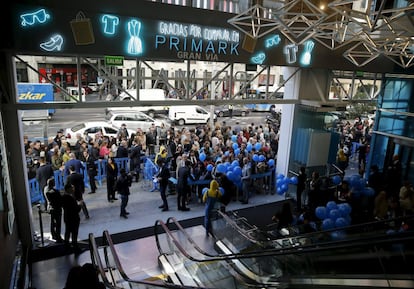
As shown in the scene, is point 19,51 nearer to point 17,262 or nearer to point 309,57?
point 17,262

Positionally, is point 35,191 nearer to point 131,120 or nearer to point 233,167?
point 233,167

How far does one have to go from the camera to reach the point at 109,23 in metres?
6.97

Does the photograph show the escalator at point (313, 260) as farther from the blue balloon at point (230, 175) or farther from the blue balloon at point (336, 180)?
the blue balloon at point (336, 180)

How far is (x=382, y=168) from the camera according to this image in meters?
12.6

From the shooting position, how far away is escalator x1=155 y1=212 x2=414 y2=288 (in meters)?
3.88

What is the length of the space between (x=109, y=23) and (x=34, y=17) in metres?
1.46

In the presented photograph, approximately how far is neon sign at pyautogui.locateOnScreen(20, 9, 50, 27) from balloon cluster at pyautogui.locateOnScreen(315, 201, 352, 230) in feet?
24.4

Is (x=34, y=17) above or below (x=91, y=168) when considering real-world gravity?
above

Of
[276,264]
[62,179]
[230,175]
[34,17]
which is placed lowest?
[276,264]

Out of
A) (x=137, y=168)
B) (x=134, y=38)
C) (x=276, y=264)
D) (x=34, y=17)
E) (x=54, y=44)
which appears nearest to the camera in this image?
(x=276, y=264)

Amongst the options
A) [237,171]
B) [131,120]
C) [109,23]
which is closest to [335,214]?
[237,171]

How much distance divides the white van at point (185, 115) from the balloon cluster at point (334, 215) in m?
17.3

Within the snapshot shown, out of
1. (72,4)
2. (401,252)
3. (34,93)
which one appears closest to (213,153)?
(72,4)

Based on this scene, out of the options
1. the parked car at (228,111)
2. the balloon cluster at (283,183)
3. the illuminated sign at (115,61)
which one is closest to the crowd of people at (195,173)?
the balloon cluster at (283,183)
